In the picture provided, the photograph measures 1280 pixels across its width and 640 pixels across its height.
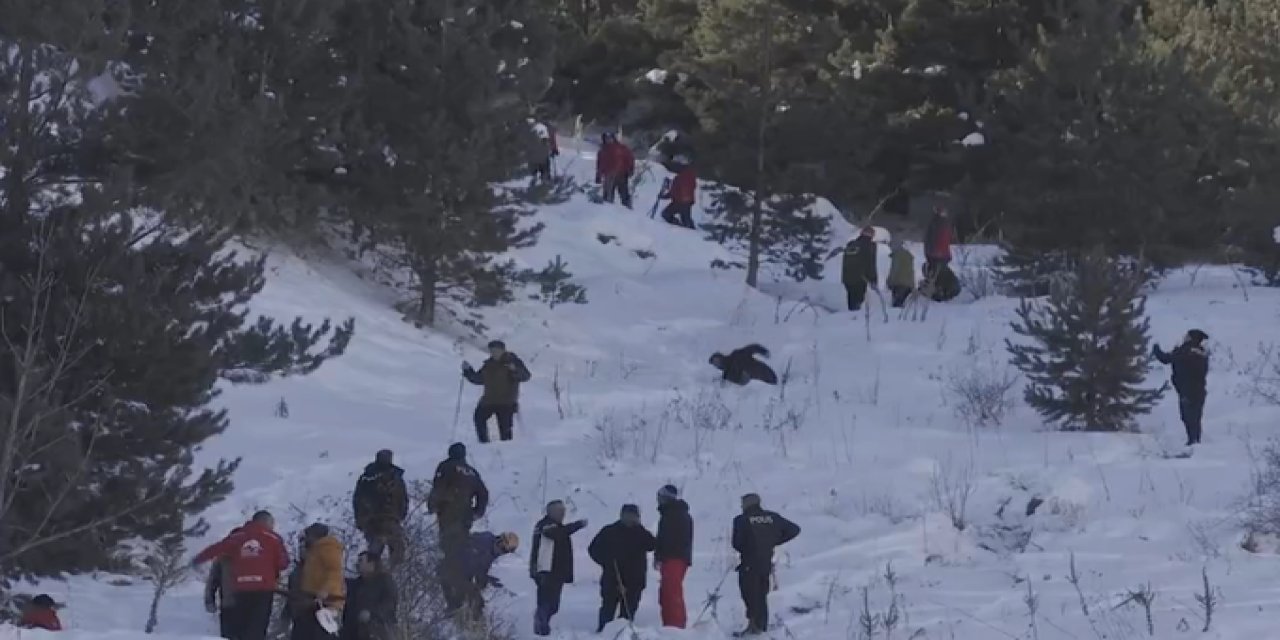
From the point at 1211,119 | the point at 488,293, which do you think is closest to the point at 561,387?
the point at 488,293

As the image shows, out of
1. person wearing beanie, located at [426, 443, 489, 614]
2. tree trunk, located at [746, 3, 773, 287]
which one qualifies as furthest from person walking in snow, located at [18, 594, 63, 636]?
tree trunk, located at [746, 3, 773, 287]

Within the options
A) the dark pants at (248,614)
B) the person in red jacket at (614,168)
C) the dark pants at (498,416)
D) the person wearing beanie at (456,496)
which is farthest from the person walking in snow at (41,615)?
the person in red jacket at (614,168)

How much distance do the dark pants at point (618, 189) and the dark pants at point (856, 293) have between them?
9602 millimetres

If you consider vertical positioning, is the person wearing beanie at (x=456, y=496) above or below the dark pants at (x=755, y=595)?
above

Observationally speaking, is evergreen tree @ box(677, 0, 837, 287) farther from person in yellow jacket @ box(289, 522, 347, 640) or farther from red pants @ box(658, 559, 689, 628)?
person in yellow jacket @ box(289, 522, 347, 640)

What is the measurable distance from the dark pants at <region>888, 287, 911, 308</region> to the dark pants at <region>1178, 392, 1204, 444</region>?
935 cm

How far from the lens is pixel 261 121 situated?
18.8 meters

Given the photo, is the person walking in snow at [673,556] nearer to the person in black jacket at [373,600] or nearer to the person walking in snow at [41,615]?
the person in black jacket at [373,600]

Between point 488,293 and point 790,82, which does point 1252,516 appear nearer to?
point 488,293

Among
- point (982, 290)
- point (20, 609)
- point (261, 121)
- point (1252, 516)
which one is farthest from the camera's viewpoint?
point (982, 290)

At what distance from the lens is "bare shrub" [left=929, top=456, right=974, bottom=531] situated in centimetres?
1590

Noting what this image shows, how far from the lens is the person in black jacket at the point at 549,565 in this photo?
13.6 metres

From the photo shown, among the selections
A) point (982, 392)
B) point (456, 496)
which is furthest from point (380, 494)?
point (982, 392)

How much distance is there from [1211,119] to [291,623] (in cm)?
2182
